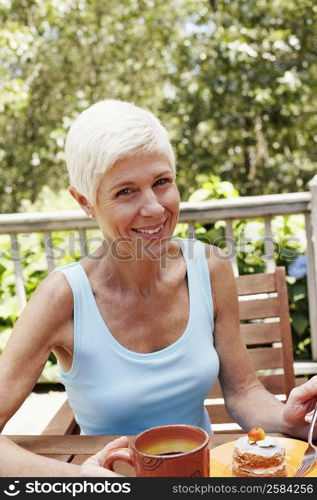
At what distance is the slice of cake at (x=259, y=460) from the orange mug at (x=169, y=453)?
0.17m

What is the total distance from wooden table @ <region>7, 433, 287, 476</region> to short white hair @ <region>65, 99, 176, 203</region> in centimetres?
52

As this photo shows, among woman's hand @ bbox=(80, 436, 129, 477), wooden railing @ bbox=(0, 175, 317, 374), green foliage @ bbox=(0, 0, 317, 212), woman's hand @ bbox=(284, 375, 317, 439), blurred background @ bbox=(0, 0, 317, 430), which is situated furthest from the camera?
green foliage @ bbox=(0, 0, 317, 212)

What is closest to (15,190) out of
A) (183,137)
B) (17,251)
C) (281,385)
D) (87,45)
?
(87,45)

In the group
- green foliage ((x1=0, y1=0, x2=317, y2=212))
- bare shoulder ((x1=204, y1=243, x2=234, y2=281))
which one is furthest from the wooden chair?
green foliage ((x1=0, y1=0, x2=317, y2=212))

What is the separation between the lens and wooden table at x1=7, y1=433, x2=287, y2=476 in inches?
44.6

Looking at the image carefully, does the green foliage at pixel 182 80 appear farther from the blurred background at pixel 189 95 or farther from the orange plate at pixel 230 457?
the orange plate at pixel 230 457

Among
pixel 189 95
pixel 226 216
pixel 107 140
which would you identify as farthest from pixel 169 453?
pixel 189 95

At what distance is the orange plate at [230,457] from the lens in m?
0.99

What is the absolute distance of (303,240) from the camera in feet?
10.6

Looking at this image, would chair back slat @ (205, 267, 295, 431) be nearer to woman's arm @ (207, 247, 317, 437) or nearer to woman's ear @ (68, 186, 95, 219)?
woman's arm @ (207, 247, 317, 437)

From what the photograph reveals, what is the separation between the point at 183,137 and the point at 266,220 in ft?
17.1

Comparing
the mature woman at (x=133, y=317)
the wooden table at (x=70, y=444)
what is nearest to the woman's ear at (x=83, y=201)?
the mature woman at (x=133, y=317)

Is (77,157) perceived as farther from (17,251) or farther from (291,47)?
(291,47)

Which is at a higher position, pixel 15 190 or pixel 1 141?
Answer: pixel 1 141
